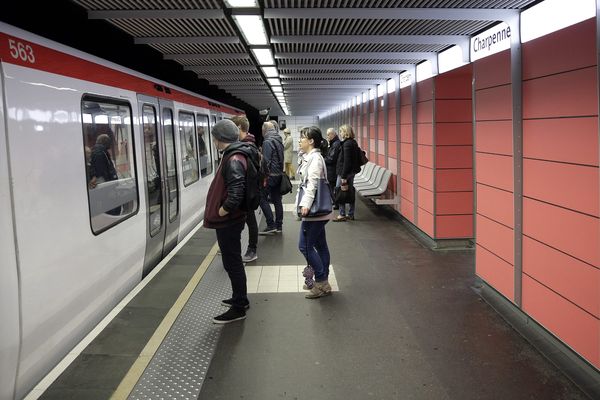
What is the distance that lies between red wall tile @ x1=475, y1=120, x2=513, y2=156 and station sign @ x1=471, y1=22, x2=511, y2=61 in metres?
0.62

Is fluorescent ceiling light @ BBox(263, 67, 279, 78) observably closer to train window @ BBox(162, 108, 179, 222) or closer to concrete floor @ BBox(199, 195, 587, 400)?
train window @ BBox(162, 108, 179, 222)

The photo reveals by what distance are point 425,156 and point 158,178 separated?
3475 millimetres

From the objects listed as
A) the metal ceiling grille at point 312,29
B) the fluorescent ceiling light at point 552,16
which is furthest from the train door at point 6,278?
the fluorescent ceiling light at point 552,16

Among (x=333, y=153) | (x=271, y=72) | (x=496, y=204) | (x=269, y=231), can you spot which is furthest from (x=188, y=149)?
(x=496, y=204)

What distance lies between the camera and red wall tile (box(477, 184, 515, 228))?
4.19 meters

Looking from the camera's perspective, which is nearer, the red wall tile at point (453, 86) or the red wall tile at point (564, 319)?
the red wall tile at point (564, 319)

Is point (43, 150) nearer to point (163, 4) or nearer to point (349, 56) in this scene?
point (163, 4)

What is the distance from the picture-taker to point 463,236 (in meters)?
6.50

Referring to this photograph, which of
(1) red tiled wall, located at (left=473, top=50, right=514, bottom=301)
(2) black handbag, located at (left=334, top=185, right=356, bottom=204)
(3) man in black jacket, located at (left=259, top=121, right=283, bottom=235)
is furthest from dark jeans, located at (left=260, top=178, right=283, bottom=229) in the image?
(1) red tiled wall, located at (left=473, top=50, right=514, bottom=301)

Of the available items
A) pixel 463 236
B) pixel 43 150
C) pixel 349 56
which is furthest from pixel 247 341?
pixel 349 56

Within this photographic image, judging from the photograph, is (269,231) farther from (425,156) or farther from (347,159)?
(425,156)

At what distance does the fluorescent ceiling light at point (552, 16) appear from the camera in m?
3.14

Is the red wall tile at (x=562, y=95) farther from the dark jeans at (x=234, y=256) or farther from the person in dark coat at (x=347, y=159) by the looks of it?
the person in dark coat at (x=347, y=159)

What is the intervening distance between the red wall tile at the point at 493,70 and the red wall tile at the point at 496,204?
906 mm
